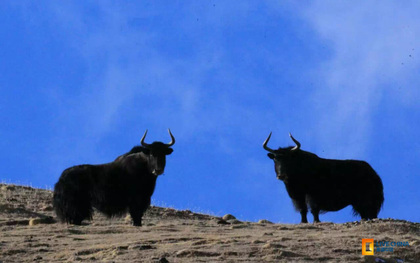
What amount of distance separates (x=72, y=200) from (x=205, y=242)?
6.35 m

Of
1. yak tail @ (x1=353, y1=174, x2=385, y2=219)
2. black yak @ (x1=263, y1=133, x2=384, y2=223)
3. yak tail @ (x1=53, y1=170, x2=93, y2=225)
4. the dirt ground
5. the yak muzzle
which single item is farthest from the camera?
yak tail @ (x1=353, y1=174, x2=385, y2=219)

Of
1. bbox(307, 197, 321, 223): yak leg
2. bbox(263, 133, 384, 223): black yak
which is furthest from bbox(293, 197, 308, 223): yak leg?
bbox(307, 197, 321, 223): yak leg

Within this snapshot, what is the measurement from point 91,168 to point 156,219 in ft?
9.97

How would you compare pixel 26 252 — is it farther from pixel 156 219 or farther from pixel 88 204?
pixel 156 219

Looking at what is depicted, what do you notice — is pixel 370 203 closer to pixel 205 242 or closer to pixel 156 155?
pixel 156 155

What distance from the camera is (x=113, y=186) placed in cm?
1836

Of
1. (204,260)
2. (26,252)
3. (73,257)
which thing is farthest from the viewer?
(26,252)

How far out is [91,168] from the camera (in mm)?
18734

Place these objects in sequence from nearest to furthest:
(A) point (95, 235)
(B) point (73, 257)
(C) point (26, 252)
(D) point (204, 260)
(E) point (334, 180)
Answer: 1. (D) point (204, 260)
2. (B) point (73, 257)
3. (C) point (26, 252)
4. (A) point (95, 235)
5. (E) point (334, 180)

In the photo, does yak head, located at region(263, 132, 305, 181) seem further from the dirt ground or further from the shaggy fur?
the shaggy fur

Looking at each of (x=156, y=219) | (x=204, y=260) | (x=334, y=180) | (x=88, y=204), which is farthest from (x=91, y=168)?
(x=204, y=260)

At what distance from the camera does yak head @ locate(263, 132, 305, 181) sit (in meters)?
19.2

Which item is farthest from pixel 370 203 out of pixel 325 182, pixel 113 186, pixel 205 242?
pixel 205 242

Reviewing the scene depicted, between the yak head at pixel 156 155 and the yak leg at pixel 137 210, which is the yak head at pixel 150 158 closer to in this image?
the yak head at pixel 156 155
